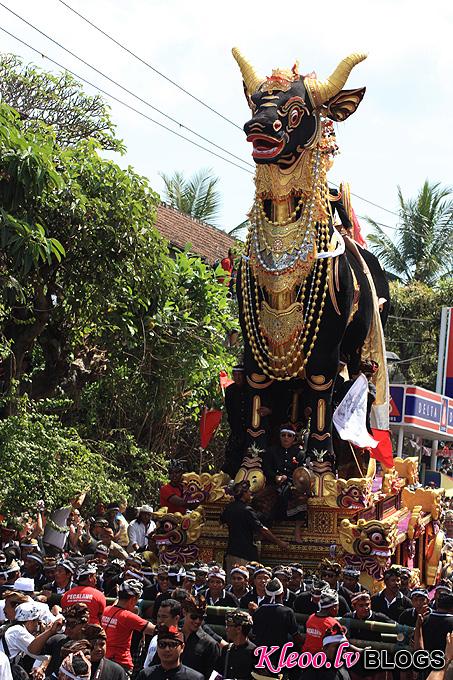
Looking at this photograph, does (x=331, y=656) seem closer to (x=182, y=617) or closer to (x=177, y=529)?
(x=182, y=617)

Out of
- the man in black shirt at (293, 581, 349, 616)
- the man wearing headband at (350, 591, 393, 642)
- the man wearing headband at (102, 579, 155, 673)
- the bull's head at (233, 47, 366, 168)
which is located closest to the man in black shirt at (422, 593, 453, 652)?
the man wearing headband at (350, 591, 393, 642)

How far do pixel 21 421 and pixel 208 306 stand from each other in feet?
13.8

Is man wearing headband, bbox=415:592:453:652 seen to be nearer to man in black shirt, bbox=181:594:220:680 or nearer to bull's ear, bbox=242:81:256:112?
man in black shirt, bbox=181:594:220:680

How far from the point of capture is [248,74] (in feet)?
39.3

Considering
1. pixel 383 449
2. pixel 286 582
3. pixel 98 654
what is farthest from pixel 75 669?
pixel 383 449

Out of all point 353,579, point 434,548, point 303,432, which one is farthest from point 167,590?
point 434,548

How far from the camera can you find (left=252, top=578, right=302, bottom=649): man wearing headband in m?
7.76

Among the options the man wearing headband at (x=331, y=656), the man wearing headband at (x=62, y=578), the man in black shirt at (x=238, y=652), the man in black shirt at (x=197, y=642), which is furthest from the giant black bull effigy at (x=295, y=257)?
the man in black shirt at (x=197, y=642)

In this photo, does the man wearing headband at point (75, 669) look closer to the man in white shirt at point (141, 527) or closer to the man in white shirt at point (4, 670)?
the man in white shirt at point (4, 670)

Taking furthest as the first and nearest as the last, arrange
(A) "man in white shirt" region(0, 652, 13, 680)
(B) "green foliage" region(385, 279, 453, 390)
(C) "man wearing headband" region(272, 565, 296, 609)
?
(B) "green foliage" region(385, 279, 453, 390)
(C) "man wearing headband" region(272, 565, 296, 609)
(A) "man in white shirt" region(0, 652, 13, 680)

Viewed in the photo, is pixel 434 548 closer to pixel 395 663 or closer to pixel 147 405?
pixel 147 405

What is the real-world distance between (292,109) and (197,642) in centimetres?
600

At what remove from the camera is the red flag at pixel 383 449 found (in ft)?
42.1

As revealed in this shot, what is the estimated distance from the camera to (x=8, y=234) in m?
11.8
